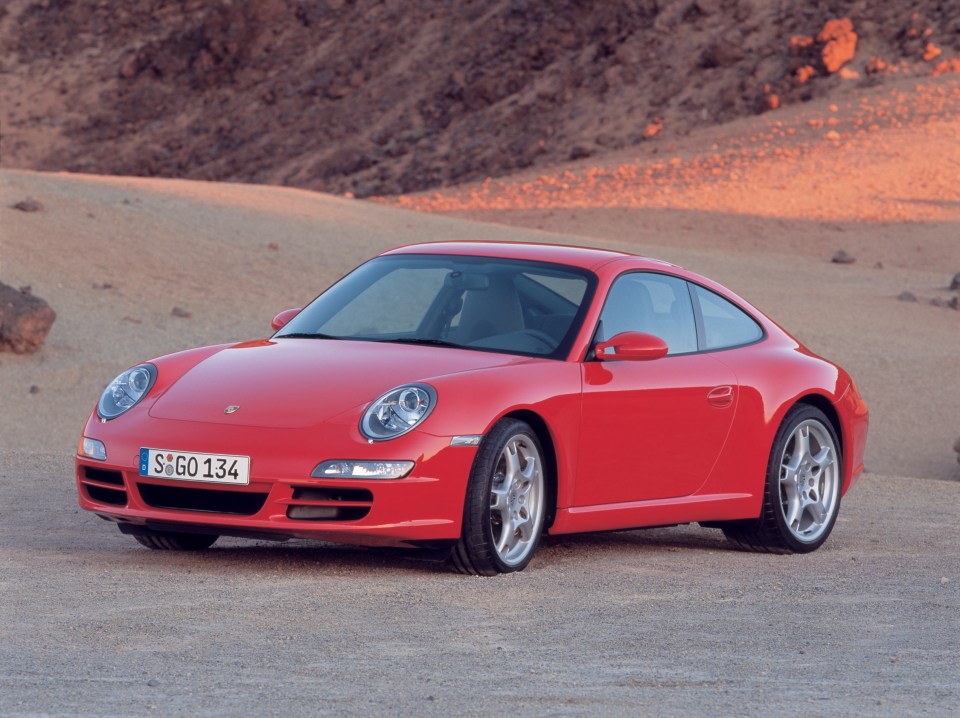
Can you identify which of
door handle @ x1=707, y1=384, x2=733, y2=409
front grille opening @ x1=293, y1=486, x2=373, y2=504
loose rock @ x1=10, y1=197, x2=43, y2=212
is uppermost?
door handle @ x1=707, y1=384, x2=733, y2=409

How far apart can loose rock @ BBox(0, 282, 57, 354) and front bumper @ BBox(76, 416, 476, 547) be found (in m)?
9.27

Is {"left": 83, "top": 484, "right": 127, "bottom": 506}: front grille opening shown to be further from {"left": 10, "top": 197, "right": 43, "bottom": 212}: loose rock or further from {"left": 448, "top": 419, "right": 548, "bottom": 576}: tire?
{"left": 10, "top": 197, "right": 43, "bottom": 212}: loose rock

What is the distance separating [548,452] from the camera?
7.43 meters

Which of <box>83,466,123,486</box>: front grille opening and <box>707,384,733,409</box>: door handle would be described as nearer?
<box>83,466,123,486</box>: front grille opening

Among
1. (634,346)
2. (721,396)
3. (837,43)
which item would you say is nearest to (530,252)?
(634,346)

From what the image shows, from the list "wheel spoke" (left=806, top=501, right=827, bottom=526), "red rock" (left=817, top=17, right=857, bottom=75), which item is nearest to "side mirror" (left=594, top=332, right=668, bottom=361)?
"wheel spoke" (left=806, top=501, right=827, bottom=526)

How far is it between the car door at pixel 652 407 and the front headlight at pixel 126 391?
72.9 inches

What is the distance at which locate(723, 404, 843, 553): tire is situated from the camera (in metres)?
8.55

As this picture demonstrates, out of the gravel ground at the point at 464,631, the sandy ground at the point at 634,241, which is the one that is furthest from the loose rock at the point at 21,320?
the gravel ground at the point at 464,631

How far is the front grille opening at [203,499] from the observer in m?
6.85

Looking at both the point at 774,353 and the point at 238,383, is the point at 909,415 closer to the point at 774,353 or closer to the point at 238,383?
the point at 774,353

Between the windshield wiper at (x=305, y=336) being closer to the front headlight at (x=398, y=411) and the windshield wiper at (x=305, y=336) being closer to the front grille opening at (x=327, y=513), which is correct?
the front headlight at (x=398, y=411)

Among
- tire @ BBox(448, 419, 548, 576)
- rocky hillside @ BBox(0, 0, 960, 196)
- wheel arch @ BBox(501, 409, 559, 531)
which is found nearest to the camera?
tire @ BBox(448, 419, 548, 576)

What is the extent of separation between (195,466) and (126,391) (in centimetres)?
74
